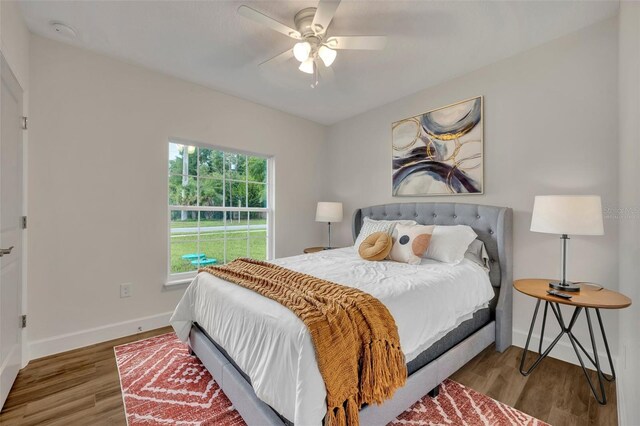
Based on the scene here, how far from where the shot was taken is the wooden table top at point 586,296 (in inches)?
65.2

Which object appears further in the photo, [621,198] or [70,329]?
[70,329]

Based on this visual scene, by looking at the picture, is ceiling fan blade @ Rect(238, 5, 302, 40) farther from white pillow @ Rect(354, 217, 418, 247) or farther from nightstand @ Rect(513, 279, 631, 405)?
nightstand @ Rect(513, 279, 631, 405)

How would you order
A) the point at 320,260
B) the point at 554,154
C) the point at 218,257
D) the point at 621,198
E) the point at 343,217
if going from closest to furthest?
1. the point at 621,198
2. the point at 554,154
3. the point at 320,260
4. the point at 218,257
5. the point at 343,217

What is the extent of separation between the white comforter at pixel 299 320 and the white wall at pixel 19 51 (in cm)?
125

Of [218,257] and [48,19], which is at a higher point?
[48,19]

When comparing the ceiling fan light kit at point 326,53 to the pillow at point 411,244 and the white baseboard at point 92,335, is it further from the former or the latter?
the white baseboard at point 92,335

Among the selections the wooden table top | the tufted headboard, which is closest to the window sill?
the tufted headboard

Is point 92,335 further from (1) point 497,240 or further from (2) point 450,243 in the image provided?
(1) point 497,240

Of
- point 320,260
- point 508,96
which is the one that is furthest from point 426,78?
point 320,260

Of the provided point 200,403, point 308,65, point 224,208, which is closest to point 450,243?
point 308,65

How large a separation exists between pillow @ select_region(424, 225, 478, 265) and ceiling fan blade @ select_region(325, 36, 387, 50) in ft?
5.29

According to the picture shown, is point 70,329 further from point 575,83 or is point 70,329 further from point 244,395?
point 575,83

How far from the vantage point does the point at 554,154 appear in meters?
2.32

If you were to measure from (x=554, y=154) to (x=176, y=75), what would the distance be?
11.8 feet
